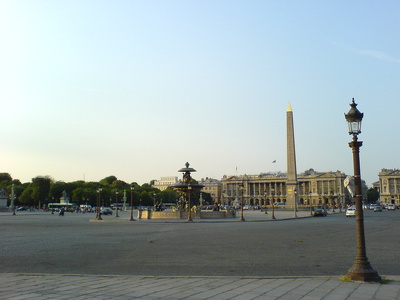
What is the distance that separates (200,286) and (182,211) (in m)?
39.2

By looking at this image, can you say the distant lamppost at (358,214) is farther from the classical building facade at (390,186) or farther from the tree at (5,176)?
the classical building facade at (390,186)

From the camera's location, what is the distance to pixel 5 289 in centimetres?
835

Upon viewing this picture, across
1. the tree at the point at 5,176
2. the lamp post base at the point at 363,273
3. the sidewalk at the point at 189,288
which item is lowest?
the sidewalk at the point at 189,288

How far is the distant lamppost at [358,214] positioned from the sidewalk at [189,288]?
1.00ft

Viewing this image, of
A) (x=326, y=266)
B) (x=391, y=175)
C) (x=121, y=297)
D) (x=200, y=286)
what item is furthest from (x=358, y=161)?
(x=391, y=175)

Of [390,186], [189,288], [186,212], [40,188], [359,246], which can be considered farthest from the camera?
[390,186]

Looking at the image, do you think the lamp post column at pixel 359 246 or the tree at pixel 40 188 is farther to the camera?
the tree at pixel 40 188

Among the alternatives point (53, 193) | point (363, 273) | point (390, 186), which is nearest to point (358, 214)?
point (363, 273)

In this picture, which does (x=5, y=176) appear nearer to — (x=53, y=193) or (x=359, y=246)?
(x=53, y=193)

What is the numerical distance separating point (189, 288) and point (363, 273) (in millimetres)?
3793

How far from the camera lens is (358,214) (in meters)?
9.80

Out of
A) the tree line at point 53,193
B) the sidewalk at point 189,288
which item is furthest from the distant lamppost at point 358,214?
the tree line at point 53,193

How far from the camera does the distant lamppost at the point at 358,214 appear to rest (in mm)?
9086

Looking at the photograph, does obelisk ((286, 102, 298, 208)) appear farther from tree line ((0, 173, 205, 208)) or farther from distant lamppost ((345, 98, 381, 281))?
distant lamppost ((345, 98, 381, 281))
